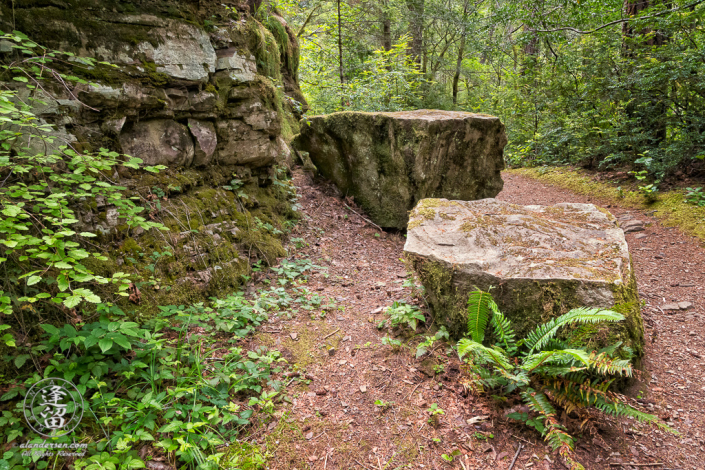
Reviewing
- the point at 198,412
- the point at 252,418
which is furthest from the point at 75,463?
the point at 252,418

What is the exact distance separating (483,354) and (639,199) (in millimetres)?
6942

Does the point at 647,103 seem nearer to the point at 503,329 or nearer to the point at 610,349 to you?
the point at 610,349

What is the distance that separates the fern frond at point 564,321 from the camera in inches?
92.3

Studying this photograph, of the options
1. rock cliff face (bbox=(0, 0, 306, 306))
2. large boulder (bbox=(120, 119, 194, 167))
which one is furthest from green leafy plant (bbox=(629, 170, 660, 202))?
large boulder (bbox=(120, 119, 194, 167))

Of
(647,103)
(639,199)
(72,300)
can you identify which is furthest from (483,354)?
(647,103)

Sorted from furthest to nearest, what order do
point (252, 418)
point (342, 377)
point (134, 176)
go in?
point (134, 176) → point (342, 377) → point (252, 418)

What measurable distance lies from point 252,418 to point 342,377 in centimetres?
92

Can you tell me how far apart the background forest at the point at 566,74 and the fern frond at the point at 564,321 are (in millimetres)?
6411

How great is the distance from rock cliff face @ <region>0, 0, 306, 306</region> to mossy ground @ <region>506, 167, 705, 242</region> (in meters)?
7.08

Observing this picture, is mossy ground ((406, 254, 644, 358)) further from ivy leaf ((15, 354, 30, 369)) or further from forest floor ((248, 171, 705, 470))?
ivy leaf ((15, 354, 30, 369))

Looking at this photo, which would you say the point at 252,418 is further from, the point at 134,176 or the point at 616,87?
the point at 616,87

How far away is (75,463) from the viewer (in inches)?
80.2

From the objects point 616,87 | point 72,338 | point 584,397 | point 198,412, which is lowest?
point 198,412

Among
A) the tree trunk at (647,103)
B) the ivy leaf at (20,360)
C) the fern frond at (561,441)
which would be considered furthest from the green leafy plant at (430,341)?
the tree trunk at (647,103)
